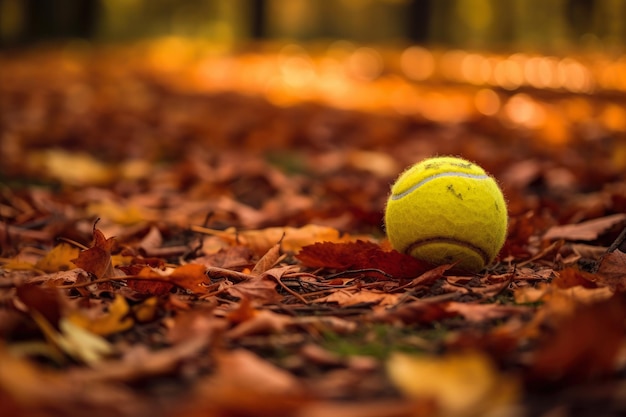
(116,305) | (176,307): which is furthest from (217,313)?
(116,305)

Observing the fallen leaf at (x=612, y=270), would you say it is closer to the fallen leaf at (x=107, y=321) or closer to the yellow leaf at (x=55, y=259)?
the fallen leaf at (x=107, y=321)

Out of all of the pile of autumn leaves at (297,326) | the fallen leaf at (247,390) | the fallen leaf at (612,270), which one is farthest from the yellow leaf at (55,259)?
the fallen leaf at (612,270)

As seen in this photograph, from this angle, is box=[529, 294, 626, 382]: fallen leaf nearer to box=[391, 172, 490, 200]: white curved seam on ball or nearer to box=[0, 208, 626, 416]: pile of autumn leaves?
box=[0, 208, 626, 416]: pile of autumn leaves

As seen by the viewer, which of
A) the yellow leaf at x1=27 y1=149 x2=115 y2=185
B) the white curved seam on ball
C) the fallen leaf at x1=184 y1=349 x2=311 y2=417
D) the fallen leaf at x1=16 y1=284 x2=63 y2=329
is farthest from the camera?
the yellow leaf at x1=27 y1=149 x2=115 y2=185

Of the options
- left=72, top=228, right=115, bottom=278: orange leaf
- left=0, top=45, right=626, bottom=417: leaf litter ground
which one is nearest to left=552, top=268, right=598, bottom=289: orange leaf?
left=0, top=45, right=626, bottom=417: leaf litter ground

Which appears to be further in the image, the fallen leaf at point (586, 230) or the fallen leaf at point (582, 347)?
the fallen leaf at point (586, 230)

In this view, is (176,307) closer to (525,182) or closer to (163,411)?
(163,411)

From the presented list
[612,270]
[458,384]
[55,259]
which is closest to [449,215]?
[612,270]
